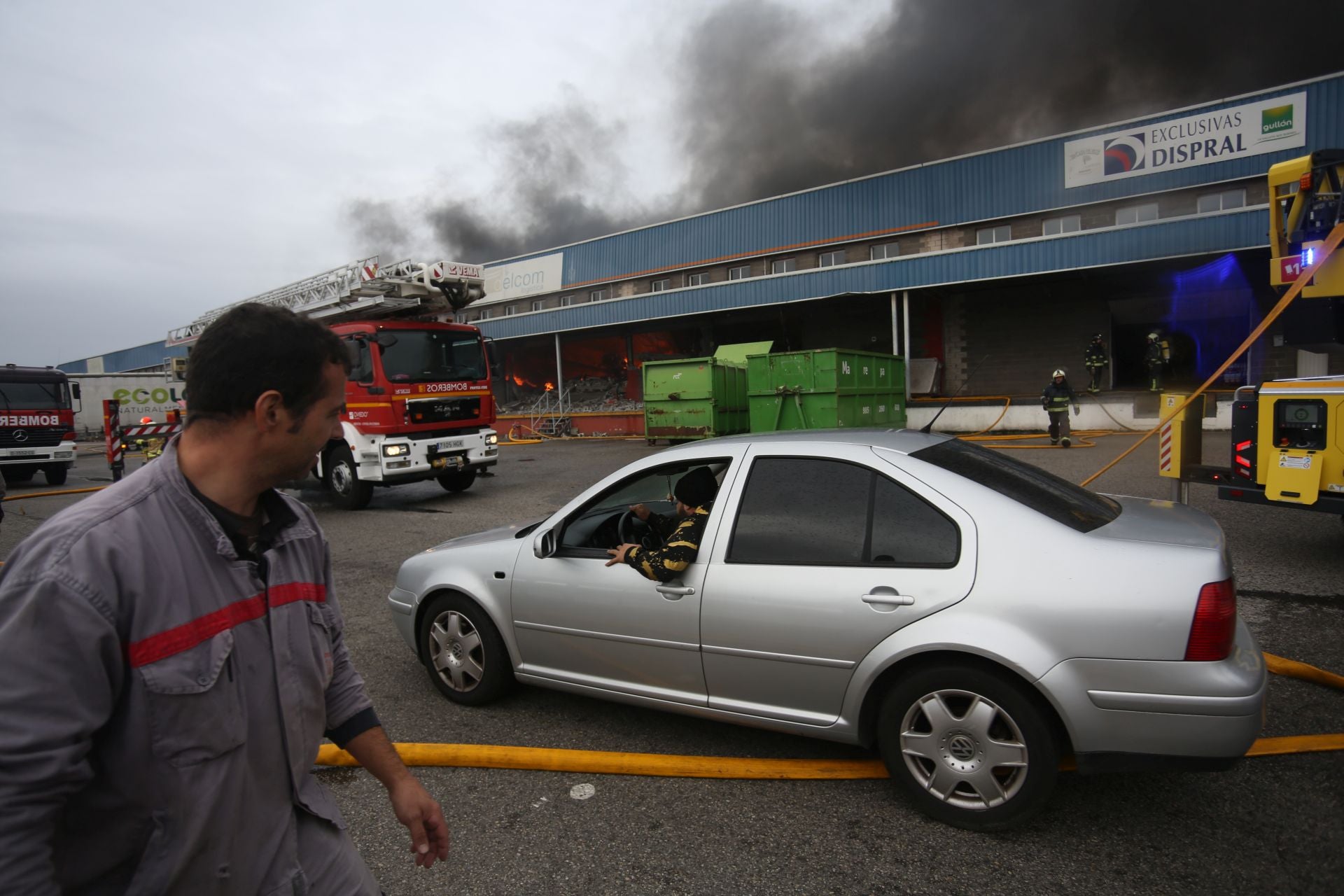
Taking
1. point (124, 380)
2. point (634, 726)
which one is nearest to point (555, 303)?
point (124, 380)

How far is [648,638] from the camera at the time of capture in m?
3.21

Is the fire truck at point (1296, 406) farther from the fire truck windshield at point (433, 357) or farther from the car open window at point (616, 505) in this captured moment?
the fire truck windshield at point (433, 357)

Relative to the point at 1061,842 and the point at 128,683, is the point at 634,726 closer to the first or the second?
the point at 1061,842

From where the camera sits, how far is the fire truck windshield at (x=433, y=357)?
32.9 ft

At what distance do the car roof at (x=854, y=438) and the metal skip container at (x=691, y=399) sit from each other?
12362mm

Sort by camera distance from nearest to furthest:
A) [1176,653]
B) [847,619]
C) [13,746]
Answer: [13,746], [1176,653], [847,619]

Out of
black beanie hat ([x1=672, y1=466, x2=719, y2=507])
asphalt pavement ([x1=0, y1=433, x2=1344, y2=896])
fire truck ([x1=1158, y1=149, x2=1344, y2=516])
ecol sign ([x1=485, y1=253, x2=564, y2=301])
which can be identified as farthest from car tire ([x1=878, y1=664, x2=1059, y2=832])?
ecol sign ([x1=485, y1=253, x2=564, y2=301])

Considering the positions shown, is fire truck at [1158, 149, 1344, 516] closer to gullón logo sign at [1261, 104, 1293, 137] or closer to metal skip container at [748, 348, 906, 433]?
metal skip container at [748, 348, 906, 433]

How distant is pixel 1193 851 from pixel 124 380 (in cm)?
3804

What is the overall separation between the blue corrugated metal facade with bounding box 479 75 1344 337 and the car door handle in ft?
61.6

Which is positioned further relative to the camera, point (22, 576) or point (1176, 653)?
point (1176, 653)

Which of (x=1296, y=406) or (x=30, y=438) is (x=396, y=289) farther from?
(x=1296, y=406)

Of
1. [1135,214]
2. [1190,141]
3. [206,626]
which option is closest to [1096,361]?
[1135,214]

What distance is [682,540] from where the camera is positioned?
3.19m
